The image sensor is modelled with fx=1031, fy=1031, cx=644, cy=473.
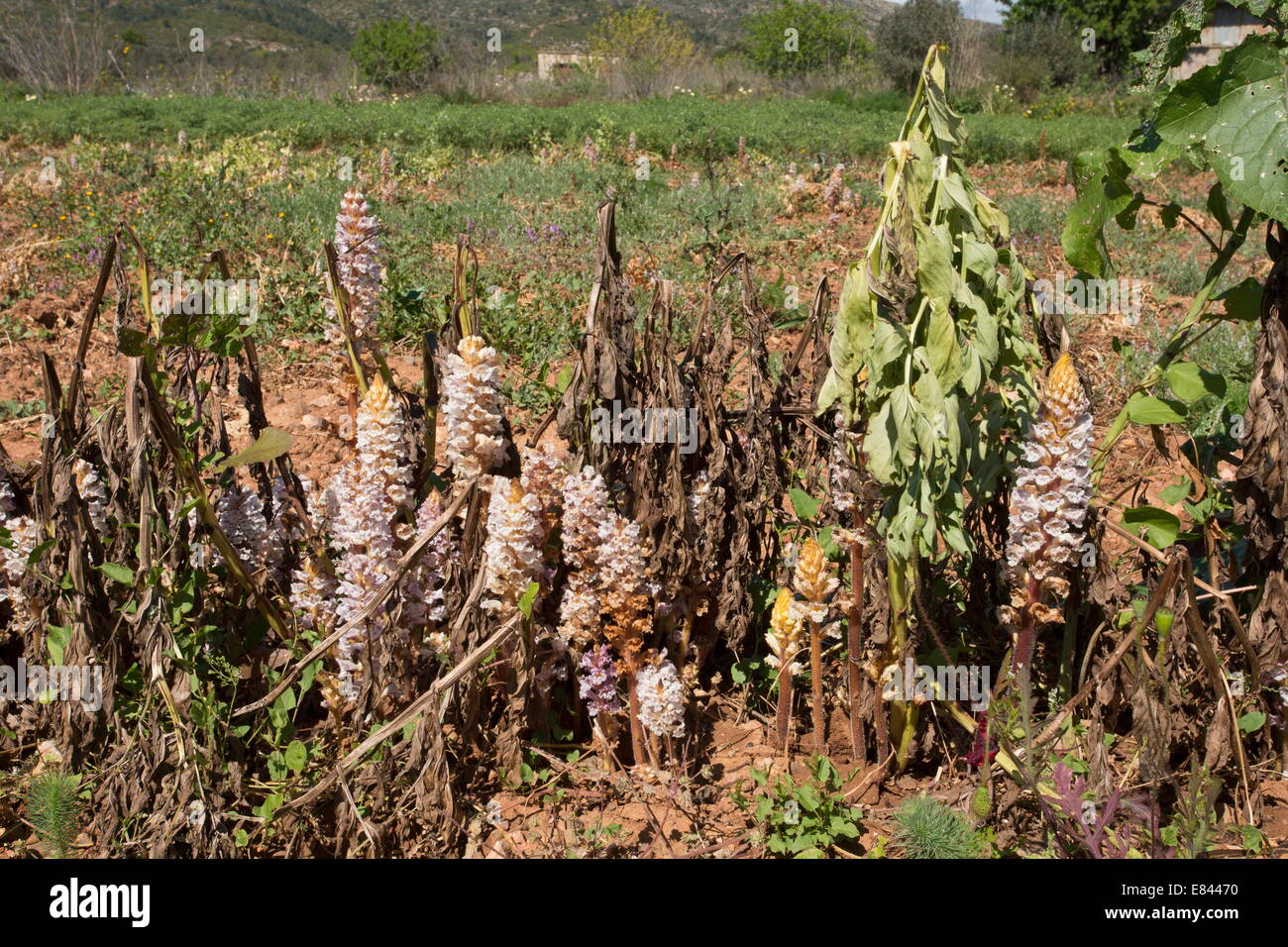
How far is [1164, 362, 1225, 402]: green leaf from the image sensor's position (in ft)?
6.48

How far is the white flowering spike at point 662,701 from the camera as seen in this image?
201 cm

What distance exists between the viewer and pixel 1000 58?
85.0ft

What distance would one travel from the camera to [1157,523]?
2033 millimetres

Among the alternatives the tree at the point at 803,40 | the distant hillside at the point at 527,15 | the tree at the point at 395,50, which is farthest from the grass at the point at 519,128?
the distant hillside at the point at 527,15

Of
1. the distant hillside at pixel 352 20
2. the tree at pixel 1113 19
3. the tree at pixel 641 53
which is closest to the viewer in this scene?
the tree at pixel 641 53

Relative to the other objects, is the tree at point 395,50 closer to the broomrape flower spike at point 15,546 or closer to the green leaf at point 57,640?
the broomrape flower spike at point 15,546

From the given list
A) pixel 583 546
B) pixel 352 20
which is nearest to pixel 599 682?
pixel 583 546

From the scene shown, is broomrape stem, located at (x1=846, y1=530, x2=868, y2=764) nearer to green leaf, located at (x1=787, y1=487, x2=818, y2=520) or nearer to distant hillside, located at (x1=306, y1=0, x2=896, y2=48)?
green leaf, located at (x1=787, y1=487, x2=818, y2=520)

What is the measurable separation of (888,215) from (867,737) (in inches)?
47.6

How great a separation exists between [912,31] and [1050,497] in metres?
30.9

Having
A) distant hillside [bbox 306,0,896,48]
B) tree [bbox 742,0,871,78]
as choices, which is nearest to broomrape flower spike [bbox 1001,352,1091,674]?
tree [bbox 742,0,871,78]

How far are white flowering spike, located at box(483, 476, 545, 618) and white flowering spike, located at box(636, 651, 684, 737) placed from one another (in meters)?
0.30

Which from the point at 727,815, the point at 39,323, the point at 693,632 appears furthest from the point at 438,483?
the point at 39,323

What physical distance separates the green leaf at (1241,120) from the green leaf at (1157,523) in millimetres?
587
